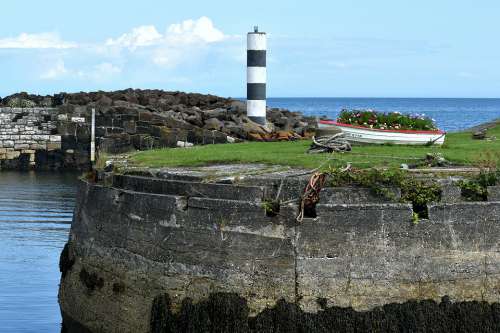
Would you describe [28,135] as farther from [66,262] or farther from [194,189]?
[194,189]

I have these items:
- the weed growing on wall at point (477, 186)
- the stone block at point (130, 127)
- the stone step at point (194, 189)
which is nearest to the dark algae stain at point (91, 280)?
the stone step at point (194, 189)

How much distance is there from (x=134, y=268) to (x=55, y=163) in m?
27.4

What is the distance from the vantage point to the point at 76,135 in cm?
3819

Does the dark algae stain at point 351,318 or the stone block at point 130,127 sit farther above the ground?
the stone block at point 130,127

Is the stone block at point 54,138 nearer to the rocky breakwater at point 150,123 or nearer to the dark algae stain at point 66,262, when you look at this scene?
the rocky breakwater at point 150,123

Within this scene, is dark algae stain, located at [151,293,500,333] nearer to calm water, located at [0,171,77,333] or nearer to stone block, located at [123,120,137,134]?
calm water, located at [0,171,77,333]

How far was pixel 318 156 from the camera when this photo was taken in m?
13.5

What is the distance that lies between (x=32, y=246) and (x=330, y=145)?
9373 millimetres

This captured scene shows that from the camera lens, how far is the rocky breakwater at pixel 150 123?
3325 cm

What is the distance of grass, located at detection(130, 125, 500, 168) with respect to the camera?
41.7 ft

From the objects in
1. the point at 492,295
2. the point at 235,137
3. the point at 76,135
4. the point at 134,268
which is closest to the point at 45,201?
the point at 235,137

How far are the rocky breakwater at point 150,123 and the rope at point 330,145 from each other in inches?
640

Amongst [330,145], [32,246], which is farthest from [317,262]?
[32,246]

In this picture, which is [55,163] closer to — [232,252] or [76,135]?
[76,135]
